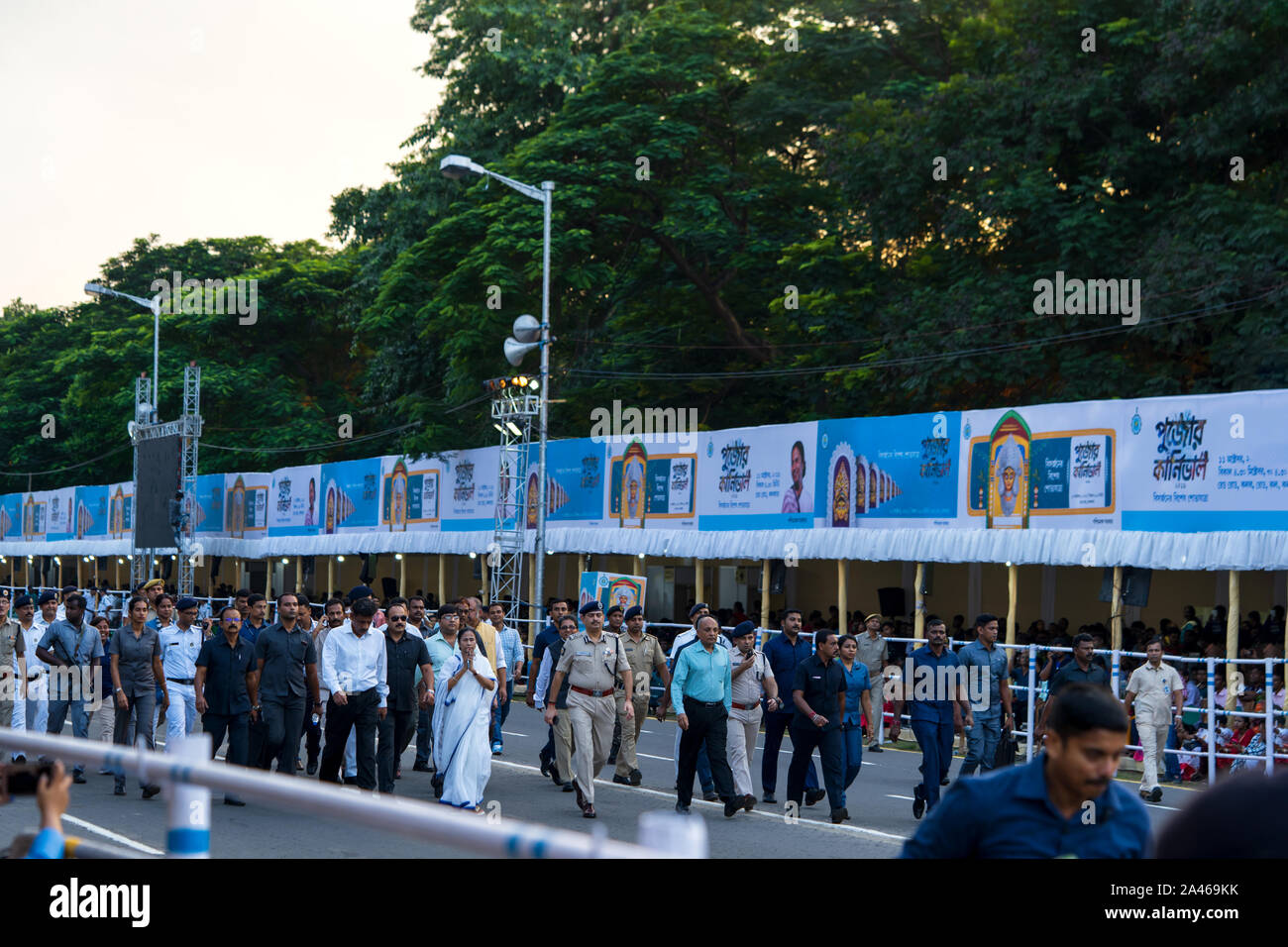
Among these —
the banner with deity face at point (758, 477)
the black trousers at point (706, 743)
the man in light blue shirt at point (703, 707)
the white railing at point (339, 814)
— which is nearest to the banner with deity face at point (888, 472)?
the banner with deity face at point (758, 477)

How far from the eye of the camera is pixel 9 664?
16359mm

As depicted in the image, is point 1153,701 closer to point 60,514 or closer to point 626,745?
point 626,745

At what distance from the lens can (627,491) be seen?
101ft

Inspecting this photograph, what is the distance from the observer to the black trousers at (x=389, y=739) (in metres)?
14.7

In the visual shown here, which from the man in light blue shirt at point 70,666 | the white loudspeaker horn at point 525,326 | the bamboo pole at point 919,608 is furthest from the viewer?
the white loudspeaker horn at point 525,326

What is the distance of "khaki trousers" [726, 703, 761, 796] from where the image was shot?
14.8 metres

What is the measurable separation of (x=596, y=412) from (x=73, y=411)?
36.9 meters

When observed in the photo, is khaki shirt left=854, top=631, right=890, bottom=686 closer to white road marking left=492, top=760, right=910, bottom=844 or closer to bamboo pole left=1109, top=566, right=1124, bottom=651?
bamboo pole left=1109, top=566, right=1124, bottom=651

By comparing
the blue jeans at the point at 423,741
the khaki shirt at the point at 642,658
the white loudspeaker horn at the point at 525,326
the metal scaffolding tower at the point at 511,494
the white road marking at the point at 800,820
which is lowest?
the white road marking at the point at 800,820

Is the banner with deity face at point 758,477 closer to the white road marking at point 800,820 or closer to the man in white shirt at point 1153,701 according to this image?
the man in white shirt at point 1153,701

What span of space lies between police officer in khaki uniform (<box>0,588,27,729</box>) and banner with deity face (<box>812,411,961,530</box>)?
13186 millimetres

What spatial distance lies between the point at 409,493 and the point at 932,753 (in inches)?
1029
